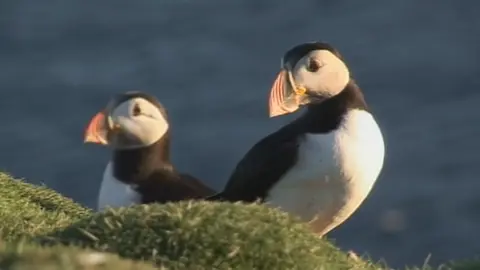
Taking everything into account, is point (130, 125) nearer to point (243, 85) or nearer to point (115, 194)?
point (115, 194)

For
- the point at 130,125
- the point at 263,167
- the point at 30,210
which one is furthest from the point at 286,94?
the point at 30,210

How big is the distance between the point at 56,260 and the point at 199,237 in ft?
5.19

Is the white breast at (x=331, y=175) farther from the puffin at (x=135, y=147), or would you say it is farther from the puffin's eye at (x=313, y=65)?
the puffin at (x=135, y=147)

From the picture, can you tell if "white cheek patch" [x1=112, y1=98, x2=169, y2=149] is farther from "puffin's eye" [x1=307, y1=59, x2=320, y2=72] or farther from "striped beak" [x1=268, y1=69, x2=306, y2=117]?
"puffin's eye" [x1=307, y1=59, x2=320, y2=72]

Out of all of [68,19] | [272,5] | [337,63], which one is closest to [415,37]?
[272,5]

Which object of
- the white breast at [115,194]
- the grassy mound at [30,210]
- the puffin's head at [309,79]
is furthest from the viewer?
the white breast at [115,194]

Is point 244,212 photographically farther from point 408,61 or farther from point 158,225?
point 408,61

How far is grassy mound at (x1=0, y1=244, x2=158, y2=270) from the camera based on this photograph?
5.04 m

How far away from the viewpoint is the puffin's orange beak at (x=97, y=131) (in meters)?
10.2

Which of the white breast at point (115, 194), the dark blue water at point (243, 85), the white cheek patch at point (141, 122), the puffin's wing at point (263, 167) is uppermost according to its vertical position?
the dark blue water at point (243, 85)

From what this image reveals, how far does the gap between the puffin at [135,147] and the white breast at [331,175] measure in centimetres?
102

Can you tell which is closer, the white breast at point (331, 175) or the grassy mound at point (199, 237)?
the grassy mound at point (199, 237)

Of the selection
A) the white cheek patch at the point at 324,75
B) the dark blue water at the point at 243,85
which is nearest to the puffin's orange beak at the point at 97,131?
the white cheek patch at the point at 324,75

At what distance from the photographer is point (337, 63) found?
30.9ft
